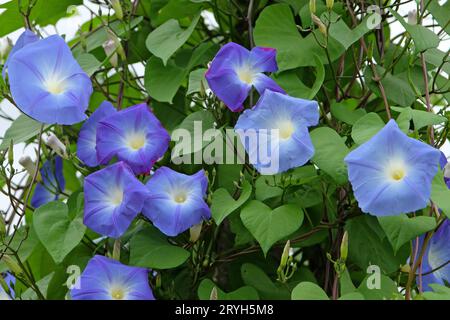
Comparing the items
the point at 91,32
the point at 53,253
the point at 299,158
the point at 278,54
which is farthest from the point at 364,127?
the point at 91,32

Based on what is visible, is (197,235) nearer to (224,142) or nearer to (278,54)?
(224,142)

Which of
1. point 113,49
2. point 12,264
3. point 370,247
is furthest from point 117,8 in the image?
point 370,247

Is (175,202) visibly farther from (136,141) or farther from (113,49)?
(113,49)

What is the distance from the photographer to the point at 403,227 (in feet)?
3.51

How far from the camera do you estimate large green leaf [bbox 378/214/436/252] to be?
107 cm

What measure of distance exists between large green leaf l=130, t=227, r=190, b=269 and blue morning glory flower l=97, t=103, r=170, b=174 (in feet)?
0.30

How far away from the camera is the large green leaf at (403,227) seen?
3.50ft

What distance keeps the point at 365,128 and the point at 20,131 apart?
0.55 meters

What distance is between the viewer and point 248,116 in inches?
45.9

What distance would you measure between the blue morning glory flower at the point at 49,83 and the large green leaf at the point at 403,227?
44 centimetres

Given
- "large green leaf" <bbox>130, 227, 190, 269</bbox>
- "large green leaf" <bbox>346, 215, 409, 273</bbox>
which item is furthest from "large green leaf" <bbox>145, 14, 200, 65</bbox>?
"large green leaf" <bbox>346, 215, 409, 273</bbox>

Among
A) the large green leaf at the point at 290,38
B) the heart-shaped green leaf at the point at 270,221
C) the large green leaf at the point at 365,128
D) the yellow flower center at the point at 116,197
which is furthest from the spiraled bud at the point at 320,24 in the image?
the yellow flower center at the point at 116,197
